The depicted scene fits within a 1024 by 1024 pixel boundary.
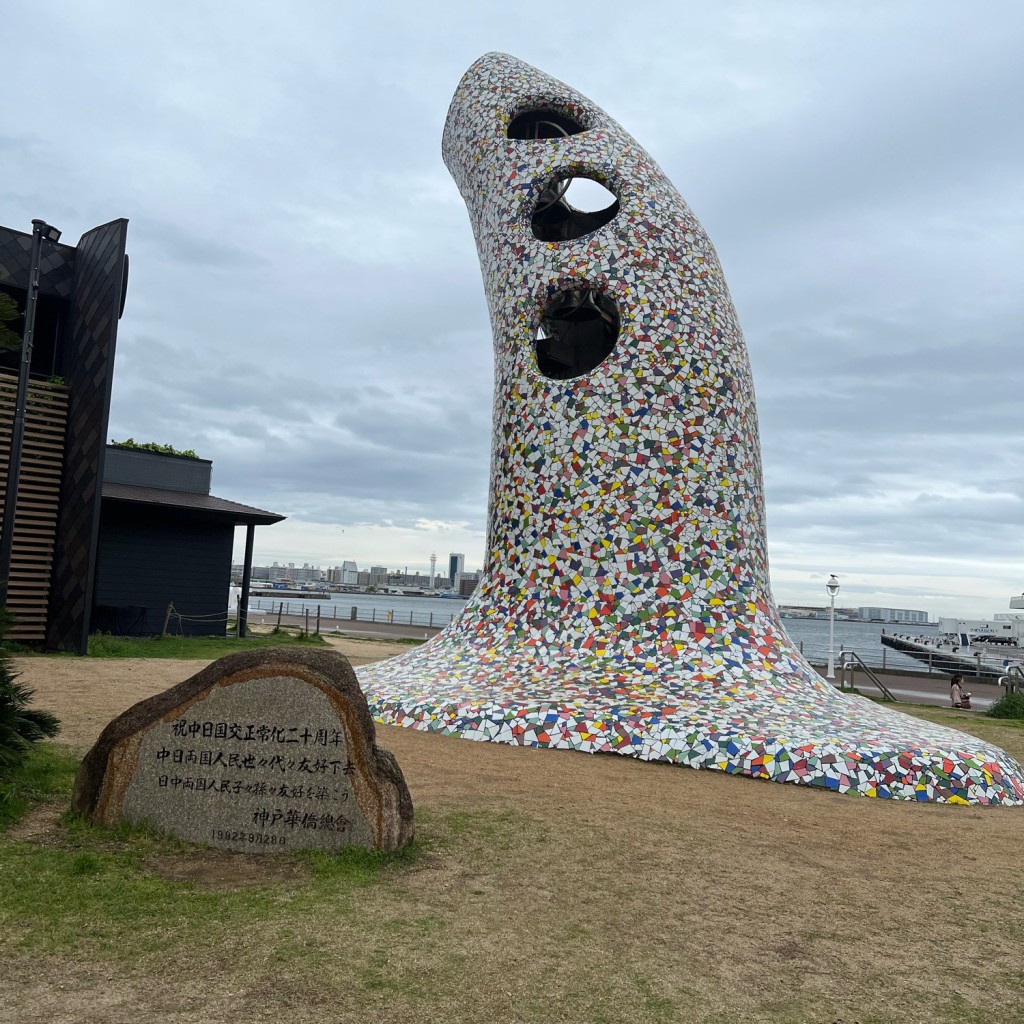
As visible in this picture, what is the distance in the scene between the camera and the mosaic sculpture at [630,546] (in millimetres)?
8516

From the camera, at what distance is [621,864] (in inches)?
202

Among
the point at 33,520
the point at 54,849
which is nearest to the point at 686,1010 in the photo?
the point at 54,849

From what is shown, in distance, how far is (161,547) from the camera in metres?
20.2

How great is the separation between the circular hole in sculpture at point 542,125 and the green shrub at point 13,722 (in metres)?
10.7

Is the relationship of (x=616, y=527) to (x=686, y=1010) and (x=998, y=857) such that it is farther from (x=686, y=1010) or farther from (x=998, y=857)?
(x=686, y=1010)

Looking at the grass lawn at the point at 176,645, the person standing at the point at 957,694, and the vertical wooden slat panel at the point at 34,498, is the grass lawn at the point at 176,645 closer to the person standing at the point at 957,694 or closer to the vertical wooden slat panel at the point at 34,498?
the vertical wooden slat panel at the point at 34,498

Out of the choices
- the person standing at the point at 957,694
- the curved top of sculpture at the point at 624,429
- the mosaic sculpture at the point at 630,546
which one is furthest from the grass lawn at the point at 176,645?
the person standing at the point at 957,694

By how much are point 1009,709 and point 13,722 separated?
49.8 feet

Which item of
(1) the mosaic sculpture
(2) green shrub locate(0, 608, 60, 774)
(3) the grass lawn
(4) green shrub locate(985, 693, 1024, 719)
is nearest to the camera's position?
(2) green shrub locate(0, 608, 60, 774)

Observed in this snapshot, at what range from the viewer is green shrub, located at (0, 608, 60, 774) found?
18.6 feet

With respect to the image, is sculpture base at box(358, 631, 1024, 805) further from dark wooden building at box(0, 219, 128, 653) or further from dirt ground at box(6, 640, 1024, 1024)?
dark wooden building at box(0, 219, 128, 653)

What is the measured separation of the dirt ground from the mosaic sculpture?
850mm

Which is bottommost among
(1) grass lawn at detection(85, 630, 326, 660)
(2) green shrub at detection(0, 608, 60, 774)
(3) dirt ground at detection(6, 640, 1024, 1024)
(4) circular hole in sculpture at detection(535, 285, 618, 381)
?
(3) dirt ground at detection(6, 640, 1024, 1024)

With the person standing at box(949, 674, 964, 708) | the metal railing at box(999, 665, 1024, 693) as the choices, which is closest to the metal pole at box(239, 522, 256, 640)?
the person standing at box(949, 674, 964, 708)
